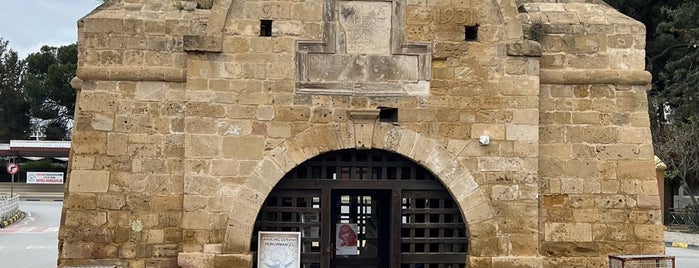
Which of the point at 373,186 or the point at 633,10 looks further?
the point at 633,10

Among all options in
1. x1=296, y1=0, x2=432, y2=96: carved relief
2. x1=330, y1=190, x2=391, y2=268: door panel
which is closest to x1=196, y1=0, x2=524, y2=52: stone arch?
x1=296, y1=0, x2=432, y2=96: carved relief

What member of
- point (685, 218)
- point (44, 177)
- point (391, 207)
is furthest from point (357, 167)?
point (44, 177)


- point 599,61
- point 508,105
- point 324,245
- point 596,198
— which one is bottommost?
point 324,245

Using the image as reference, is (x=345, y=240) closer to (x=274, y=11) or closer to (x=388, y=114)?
(x=388, y=114)

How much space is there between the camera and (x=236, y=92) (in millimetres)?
7762

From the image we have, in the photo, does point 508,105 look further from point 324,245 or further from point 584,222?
point 324,245

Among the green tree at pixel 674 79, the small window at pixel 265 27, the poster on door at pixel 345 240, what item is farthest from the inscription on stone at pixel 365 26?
the green tree at pixel 674 79

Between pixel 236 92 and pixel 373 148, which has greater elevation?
pixel 236 92

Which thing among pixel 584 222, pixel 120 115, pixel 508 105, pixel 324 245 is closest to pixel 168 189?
pixel 120 115

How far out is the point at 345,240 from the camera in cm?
1014

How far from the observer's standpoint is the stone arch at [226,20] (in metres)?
7.71

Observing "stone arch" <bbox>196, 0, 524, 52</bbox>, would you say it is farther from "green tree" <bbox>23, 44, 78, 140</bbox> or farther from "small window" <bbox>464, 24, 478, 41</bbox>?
"green tree" <bbox>23, 44, 78, 140</bbox>

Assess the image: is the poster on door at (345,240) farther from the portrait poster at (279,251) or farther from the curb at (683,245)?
the curb at (683,245)

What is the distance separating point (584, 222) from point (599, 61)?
1.90 meters
